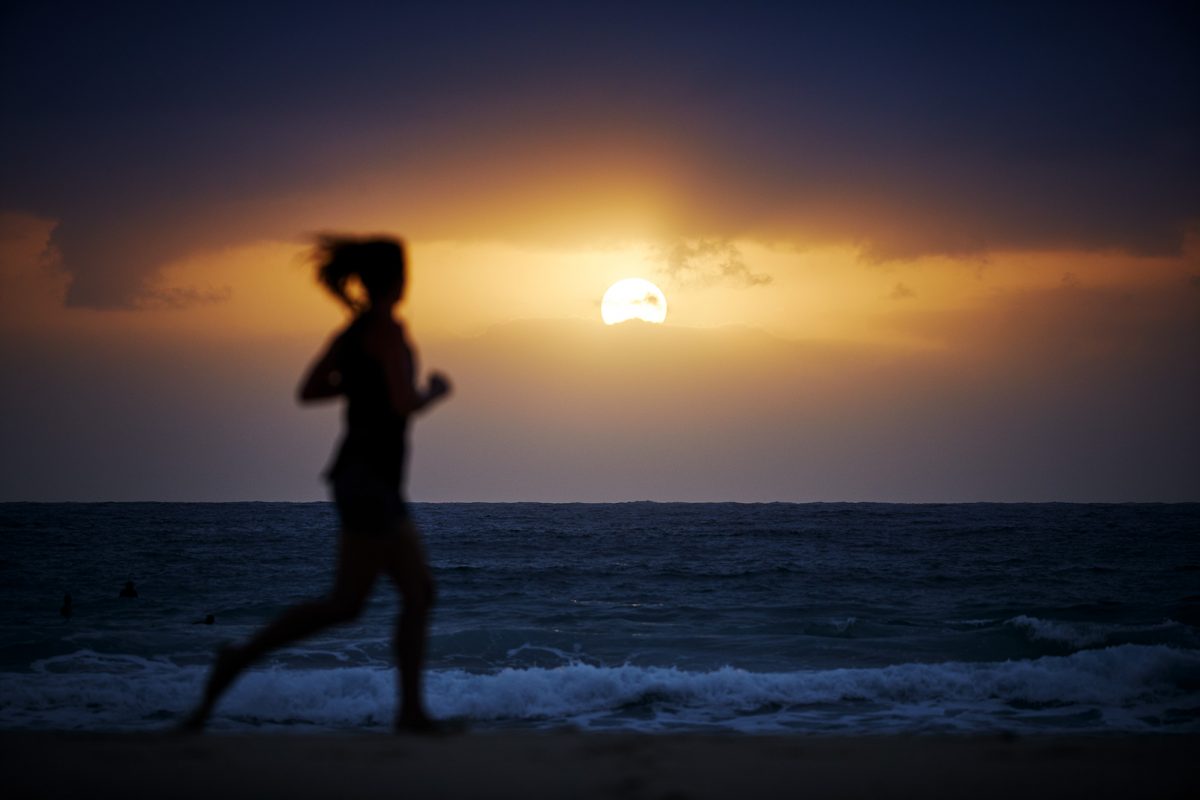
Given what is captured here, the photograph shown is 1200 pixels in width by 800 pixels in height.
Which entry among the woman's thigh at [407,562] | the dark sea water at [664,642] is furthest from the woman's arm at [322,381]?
the dark sea water at [664,642]

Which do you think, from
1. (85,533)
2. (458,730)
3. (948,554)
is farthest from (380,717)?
(85,533)

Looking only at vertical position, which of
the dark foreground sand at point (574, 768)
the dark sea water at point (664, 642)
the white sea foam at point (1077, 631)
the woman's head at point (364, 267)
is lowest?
the dark sea water at point (664, 642)

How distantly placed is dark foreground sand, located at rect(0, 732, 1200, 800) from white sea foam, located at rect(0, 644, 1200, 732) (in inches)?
237

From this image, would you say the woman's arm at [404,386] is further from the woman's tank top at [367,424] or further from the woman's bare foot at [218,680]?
the woman's bare foot at [218,680]

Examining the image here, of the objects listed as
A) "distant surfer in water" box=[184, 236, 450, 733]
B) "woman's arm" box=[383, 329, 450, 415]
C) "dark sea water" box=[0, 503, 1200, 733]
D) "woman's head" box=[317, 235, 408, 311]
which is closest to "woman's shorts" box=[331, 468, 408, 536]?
"distant surfer in water" box=[184, 236, 450, 733]

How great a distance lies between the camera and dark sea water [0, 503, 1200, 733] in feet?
36.4

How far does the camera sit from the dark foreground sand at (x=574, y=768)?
372cm

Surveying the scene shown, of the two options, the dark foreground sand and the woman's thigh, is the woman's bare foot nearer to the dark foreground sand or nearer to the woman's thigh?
the dark foreground sand

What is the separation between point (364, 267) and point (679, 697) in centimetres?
866

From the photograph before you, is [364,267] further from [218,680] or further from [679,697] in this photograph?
[679,697]

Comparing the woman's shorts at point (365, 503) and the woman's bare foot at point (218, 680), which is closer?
the woman's shorts at point (365, 503)

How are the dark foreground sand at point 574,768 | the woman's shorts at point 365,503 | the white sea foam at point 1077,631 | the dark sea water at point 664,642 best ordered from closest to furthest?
the dark foreground sand at point 574,768 → the woman's shorts at point 365,503 → the dark sea water at point 664,642 → the white sea foam at point 1077,631

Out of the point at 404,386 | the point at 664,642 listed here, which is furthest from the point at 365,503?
the point at 664,642

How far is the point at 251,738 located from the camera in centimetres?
458
